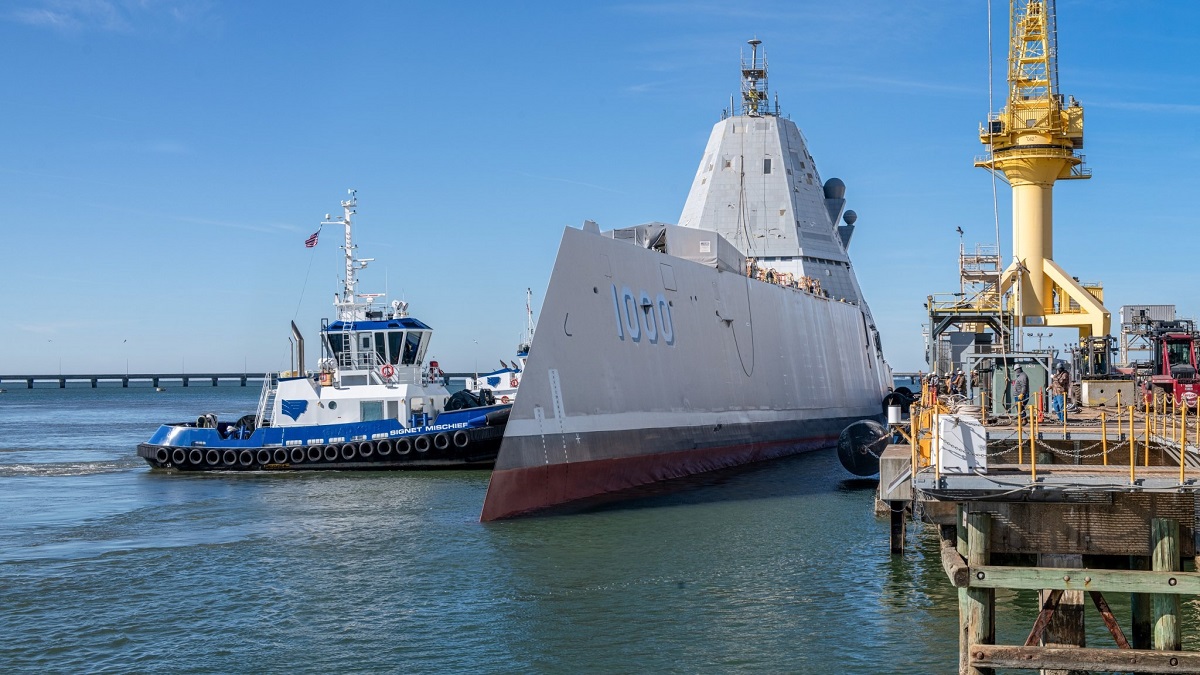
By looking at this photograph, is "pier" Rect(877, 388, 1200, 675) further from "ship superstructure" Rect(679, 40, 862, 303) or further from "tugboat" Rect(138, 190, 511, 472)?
"ship superstructure" Rect(679, 40, 862, 303)

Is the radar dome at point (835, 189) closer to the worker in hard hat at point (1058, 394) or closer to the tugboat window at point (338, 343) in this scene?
the tugboat window at point (338, 343)

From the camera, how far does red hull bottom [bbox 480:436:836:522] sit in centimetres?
1762

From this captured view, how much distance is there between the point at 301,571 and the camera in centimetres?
1455

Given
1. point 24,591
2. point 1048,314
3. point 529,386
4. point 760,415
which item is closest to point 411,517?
point 529,386

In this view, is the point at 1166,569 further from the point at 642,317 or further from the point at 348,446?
the point at 348,446

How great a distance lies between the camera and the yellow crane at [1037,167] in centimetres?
2977

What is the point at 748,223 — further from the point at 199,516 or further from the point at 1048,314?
the point at 199,516

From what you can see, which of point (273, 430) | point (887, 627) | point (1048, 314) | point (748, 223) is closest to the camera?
point (887, 627)

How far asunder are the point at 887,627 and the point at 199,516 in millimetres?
13652

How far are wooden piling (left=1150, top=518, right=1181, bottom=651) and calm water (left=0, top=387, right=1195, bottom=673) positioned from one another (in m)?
2.16

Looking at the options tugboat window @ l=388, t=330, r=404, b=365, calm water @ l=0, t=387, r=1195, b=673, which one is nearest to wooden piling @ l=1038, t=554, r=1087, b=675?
calm water @ l=0, t=387, r=1195, b=673

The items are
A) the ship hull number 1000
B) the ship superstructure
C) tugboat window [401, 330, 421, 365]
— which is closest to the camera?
the ship hull number 1000

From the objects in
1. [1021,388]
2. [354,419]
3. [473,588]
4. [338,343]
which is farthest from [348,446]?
[1021,388]

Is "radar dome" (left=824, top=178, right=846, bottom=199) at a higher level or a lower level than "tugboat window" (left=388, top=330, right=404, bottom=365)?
higher
